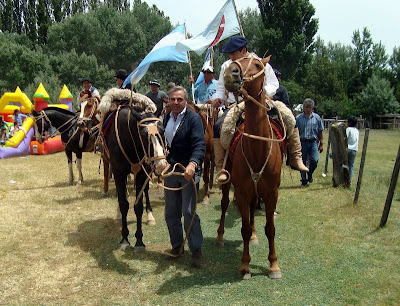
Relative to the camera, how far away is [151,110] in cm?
570

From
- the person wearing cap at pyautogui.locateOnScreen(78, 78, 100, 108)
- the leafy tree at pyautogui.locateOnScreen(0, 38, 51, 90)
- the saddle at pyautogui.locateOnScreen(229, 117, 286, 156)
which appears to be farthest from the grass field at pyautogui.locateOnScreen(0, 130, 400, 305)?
the leafy tree at pyautogui.locateOnScreen(0, 38, 51, 90)

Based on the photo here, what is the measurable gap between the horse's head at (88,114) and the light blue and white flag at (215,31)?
380 cm

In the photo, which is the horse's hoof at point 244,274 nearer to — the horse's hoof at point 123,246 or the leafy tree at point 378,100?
the horse's hoof at point 123,246

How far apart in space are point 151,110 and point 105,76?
3442 centimetres

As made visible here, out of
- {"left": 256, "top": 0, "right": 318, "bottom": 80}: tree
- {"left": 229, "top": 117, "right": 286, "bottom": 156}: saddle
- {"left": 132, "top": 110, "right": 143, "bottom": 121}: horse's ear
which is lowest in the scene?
{"left": 229, "top": 117, "right": 286, "bottom": 156}: saddle

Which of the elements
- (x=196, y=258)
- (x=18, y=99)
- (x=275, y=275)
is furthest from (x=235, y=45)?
(x=18, y=99)

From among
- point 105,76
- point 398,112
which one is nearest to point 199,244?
point 105,76

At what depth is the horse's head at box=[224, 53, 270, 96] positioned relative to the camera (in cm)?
395

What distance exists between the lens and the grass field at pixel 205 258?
4371mm

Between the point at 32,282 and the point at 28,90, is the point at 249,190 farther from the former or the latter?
the point at 28,90

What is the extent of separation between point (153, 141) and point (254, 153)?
1.27m

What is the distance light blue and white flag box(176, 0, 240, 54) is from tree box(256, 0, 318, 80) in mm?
37414

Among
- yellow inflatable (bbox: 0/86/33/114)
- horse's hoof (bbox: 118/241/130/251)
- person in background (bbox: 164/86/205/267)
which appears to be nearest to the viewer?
person in background (bbox: 164/86/205/267)

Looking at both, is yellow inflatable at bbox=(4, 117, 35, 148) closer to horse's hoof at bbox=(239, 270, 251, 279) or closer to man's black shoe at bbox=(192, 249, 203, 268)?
man's black shoe at bbox=(192, 249, 203, 268)
